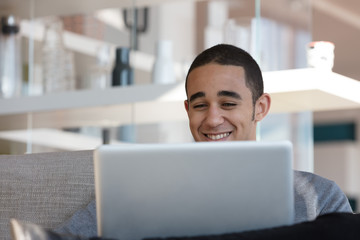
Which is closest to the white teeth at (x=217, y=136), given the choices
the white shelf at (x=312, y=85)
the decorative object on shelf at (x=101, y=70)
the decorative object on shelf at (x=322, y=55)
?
the white shelf at (x=312, y=85)

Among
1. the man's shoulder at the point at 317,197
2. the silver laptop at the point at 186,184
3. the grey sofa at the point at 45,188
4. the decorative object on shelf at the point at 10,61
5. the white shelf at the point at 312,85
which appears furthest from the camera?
the decorative object on shelf at the point at 10,61

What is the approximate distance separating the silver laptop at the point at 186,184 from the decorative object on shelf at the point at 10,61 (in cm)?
204

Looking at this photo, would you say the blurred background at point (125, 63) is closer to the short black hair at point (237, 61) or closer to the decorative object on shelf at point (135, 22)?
the decorative object on shelf at point (135, 22)

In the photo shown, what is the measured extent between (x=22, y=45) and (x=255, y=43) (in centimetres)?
116

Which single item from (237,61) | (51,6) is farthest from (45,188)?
(51,6)

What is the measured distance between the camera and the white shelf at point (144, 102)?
2258 millimetres

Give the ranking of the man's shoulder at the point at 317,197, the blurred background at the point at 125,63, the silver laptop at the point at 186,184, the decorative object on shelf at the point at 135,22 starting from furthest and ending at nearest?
the decorative object on shelf at the point at 135,22 → the blurred background at the point at 125,63 → the man's shoulder at the point at 317,197 → the silver laptop at the point at 186,184

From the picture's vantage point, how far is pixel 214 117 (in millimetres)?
1739

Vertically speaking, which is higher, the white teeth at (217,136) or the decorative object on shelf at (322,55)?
the decorative object on shelf at (322,55)

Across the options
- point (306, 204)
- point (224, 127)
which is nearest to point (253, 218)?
point (306, 204)

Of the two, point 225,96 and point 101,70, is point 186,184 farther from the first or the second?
point 101,70

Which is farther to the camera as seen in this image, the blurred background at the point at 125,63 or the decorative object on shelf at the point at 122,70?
the decorative object on shelf at the point at 122,70

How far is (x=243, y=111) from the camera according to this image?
1770 mm

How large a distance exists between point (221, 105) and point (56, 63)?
141 cm
